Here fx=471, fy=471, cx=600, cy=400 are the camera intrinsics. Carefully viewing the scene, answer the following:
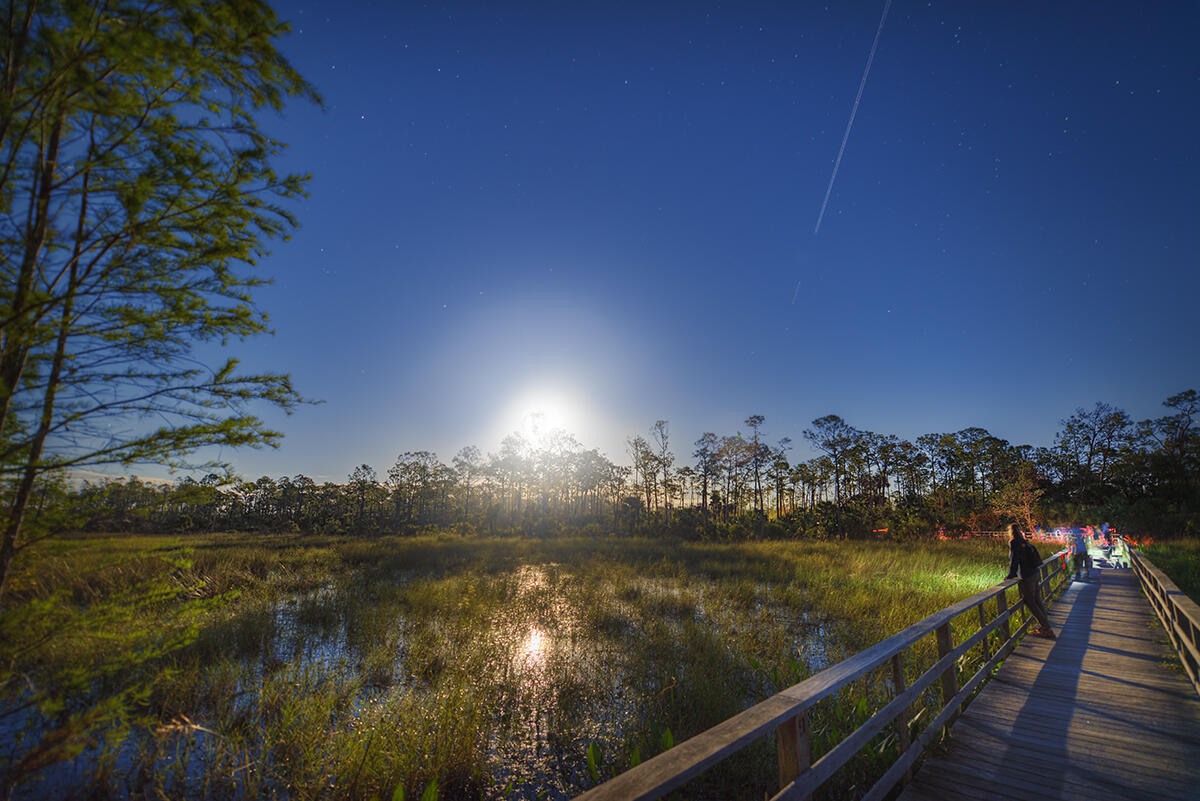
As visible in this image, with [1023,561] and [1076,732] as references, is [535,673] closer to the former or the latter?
[1076,732]

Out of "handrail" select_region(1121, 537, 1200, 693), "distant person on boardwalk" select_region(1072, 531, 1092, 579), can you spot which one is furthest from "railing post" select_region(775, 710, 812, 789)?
"distant person on boardwalk" select_region(1072, 531, 1092, 579)

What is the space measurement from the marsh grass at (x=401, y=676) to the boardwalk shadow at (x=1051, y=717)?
0.91 metres

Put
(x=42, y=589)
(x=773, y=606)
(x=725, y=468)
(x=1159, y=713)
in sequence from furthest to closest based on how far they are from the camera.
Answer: (x=725, y=468), (x=773, y=606), (x=1159, y=713), (x=42, y=589)

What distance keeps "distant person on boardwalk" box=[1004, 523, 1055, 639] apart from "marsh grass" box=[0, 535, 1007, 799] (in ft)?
6.55

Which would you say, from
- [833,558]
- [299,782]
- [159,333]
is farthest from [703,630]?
[833,558]

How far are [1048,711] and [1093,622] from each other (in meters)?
6.03

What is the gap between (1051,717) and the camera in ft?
15.0

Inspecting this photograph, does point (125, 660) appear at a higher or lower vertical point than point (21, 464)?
lower

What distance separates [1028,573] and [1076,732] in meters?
3.81

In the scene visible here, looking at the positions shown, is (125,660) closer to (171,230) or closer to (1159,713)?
(171,230)

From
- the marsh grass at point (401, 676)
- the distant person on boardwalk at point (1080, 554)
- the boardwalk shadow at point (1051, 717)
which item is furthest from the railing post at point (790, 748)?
the distant person on boardwalk at point (1080, 554)

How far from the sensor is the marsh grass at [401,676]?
119 inches

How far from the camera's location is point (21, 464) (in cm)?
276

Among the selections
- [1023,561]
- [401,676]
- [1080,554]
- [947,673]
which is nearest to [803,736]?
[947,673]
